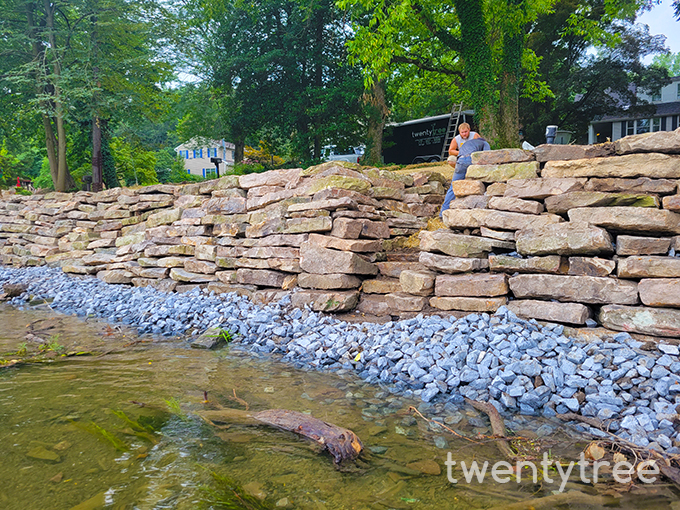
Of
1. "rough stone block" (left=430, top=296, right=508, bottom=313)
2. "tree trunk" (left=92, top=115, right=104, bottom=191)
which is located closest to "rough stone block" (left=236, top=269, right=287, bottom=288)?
"rough stone block" (left=430, top=296, right=508, bottom=313)

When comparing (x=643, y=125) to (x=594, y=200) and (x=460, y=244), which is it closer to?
(x=594, y=200)

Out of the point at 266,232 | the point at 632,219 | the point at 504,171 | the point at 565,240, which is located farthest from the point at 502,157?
the point at 266,232

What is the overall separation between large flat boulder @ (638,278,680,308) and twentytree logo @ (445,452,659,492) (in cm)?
182

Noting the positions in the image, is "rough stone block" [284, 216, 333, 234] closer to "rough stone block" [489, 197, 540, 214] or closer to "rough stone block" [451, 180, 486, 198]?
"rough stone block" [451, 180, 486, 198]

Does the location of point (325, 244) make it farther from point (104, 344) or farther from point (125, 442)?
point (125, 442)

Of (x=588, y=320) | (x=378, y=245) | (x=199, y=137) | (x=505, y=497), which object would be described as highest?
(x=199, y=137)

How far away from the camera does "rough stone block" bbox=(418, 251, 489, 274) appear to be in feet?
16.8

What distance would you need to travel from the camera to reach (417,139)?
18781 millimetres

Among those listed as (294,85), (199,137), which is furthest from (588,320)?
(199,137)

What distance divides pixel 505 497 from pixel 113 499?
87.9 inches

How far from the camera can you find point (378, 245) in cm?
651

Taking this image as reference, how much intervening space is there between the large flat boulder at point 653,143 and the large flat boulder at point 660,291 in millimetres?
1373

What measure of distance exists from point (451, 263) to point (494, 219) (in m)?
0.72

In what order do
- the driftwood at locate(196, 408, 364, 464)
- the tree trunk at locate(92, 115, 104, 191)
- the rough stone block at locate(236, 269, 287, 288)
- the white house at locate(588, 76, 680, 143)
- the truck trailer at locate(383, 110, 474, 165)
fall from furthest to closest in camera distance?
the white house at locate(588, 76, 680, 143), the truck trailer at locate(383, 110, 474, 165), the tree trunk at locate(92, 115, 104, 191), the rough stone block at locate(236, 269, 287, 288), the driftwood at locate(196, 408, 364, 464)
